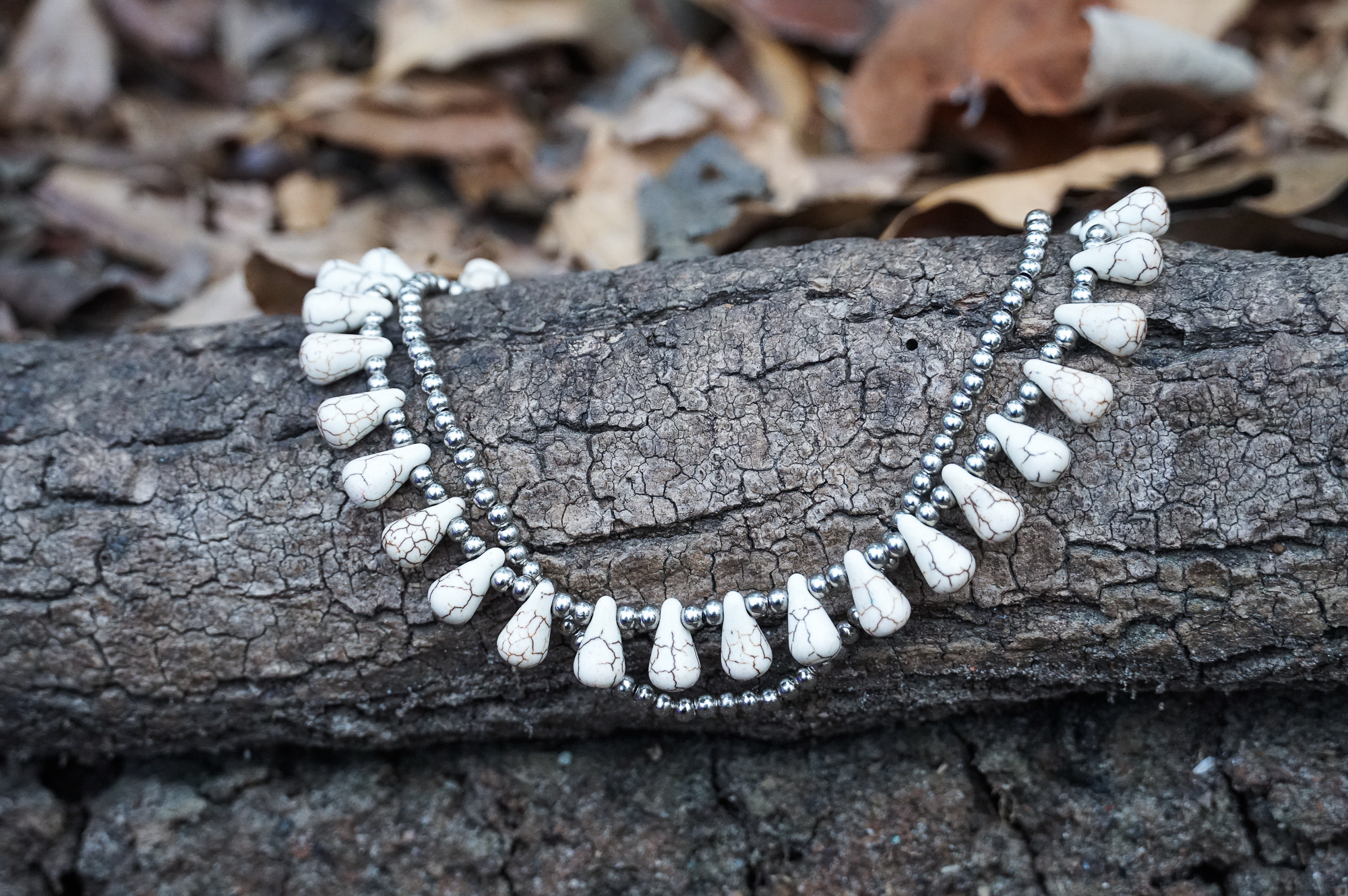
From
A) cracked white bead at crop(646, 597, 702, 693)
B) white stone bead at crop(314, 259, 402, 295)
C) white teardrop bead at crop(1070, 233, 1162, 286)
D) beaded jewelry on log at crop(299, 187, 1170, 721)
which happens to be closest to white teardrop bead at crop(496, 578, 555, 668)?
beaded jewelry on log at crop(299, 187, 1170, 721)

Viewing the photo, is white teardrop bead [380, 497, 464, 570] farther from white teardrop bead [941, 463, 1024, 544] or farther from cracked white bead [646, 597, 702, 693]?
white teardrop bead [941, 463, 1024, 544]

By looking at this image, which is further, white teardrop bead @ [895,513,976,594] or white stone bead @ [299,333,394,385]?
white stone bead @ [299,333,394,385]

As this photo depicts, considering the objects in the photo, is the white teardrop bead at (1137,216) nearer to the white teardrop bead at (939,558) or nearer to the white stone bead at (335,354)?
the white teardrop bead at (939,558)

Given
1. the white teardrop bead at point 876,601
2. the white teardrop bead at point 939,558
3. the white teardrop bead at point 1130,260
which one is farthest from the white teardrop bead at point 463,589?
the white teardrop bead at point 1130,260

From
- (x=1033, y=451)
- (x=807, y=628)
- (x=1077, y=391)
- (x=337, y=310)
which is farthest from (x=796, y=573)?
(x=337, y=310)

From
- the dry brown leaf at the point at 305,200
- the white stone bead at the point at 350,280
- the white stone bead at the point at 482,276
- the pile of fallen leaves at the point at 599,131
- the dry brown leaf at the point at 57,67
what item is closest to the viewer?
the white stone bead at the point at 350,280

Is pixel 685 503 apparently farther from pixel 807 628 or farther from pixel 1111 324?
pixel 1111 324
